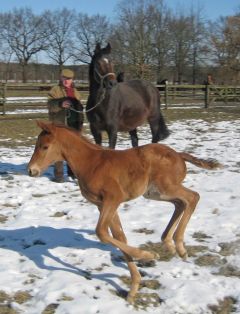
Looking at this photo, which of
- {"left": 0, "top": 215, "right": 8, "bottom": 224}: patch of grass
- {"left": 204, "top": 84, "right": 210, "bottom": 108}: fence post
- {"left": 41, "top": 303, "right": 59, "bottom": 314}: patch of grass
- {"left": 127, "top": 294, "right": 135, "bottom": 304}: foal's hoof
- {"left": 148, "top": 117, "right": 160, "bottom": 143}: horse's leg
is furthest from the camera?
{"left": 204, "top": 84, "right": 210, "bottom": 108}: fence post

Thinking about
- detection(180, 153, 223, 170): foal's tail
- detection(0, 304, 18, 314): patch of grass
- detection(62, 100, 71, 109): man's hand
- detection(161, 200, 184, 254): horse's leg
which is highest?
detection(62, 100, 71, 109): man's hand

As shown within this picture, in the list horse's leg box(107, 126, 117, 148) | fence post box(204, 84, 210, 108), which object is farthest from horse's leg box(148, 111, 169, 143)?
fence post box(204, 84, 210, 108)

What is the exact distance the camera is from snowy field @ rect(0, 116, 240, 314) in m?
3.61

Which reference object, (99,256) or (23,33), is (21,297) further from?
(23,33)

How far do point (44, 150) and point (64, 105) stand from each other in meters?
3.66

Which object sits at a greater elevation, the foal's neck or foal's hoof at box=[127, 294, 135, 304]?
the foal's neck

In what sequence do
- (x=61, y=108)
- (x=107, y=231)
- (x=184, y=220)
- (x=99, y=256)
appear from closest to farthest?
1. (x=107, y=231)
2. (x=184, y=220)
3. (x=99, y=256)
4. (x=61, y=108)

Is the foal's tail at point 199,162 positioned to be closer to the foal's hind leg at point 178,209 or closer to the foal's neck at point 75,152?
the foal's hind leg at point 178,209

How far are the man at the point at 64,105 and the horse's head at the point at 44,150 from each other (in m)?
3.63

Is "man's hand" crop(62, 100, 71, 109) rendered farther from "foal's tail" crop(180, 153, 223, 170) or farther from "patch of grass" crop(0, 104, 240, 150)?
"patch of grass" crop(0, 104, 240, 150)

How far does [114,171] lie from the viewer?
394cm

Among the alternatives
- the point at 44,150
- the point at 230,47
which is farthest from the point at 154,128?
the point at 230,47

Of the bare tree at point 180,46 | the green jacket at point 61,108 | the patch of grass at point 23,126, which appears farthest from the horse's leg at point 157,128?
the bare tree at point 180,46

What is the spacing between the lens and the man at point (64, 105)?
7.59m
